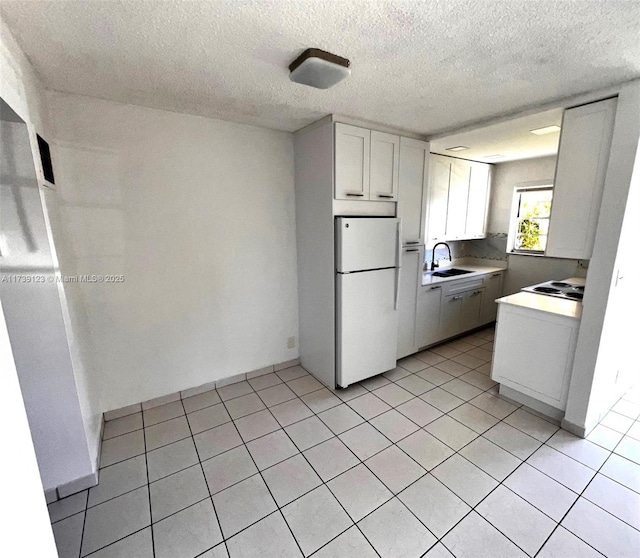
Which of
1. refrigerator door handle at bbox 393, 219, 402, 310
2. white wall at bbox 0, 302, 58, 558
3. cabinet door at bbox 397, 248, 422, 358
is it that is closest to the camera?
white wall at bbox 0, 302, 58, 558

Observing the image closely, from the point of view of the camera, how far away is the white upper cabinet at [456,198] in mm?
3518

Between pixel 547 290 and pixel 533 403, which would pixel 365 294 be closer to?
pixel 533 403

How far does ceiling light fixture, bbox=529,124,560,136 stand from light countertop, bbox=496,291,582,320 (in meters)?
1.38

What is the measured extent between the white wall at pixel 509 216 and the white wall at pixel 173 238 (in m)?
2.99

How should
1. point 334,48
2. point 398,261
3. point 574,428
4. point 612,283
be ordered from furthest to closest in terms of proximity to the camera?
point 398,261 → point 574,428 → point 612,283 → point 334,48

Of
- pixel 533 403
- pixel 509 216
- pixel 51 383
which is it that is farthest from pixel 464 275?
pixel 51 383

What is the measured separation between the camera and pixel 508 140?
2.87 metres

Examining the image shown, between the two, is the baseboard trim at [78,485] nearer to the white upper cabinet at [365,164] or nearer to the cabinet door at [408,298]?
the white upper cabinet at [365,164]

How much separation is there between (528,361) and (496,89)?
1.97 m

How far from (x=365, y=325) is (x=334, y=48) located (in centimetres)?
199

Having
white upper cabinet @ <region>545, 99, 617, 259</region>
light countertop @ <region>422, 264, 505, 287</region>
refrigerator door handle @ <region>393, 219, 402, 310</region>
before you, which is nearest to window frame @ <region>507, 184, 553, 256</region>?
light countertop @ <region>422, 264, 505, 287</region>

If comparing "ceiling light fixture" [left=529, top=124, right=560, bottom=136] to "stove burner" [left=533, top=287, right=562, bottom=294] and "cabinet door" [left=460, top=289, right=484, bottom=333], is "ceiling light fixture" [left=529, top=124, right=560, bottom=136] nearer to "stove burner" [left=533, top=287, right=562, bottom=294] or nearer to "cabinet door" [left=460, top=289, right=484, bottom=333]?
A: "stove burner" [left=533, top=287, right=562, bottom=294]

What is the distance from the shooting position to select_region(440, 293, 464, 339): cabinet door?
3494 millimetres

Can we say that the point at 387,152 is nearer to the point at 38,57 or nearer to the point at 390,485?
the point at 38,57
